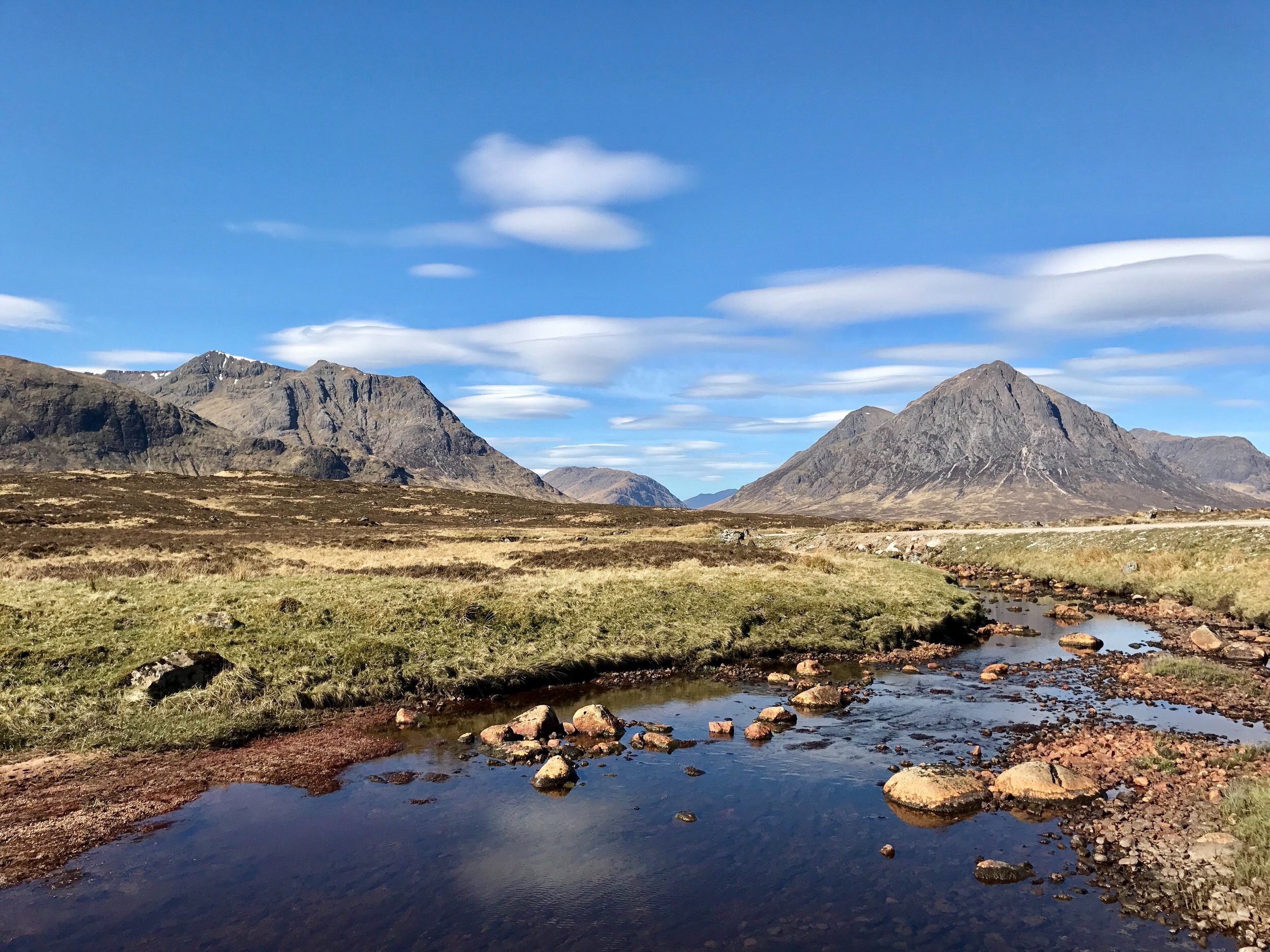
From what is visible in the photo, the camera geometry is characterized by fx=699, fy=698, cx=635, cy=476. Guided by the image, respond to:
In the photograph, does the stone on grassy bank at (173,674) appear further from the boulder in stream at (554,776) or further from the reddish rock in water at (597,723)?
the boulder in stream at (554,776)

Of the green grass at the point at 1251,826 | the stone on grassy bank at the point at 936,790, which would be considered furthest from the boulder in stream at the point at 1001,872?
the green grass at the point at 1251,826

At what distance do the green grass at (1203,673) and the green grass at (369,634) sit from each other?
10860 millimetres

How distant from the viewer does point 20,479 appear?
106 m

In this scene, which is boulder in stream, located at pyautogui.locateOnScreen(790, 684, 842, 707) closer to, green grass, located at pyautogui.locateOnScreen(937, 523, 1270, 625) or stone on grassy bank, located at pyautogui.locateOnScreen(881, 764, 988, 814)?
stone on grassy bank, located at pyautogui.locateOnScreen(881, 764, 988, 814)

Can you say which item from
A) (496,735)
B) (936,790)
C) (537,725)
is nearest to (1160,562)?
(936,790)

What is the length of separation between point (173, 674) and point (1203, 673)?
38398 millimetres

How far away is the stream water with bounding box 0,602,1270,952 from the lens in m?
12.7

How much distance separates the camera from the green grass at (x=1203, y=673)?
26.1 metres

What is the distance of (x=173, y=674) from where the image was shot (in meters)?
23.8

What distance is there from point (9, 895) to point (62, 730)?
29.1 feet

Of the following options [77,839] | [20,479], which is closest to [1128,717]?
[77,839]

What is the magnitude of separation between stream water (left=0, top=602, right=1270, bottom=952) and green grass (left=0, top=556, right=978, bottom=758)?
5553mm

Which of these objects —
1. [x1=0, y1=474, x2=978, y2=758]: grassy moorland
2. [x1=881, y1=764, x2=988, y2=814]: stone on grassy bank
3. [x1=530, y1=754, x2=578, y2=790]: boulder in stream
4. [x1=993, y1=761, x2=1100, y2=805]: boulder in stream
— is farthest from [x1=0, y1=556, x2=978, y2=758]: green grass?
[x1=993, y1=761, x2=1100, y2=805]: boulder in stream

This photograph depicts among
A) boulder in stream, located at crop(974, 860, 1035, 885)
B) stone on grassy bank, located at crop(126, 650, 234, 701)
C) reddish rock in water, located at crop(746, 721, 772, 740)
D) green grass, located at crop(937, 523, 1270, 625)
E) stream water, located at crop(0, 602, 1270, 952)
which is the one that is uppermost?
green grass, located at crop(937, 523, 1270, 625)
